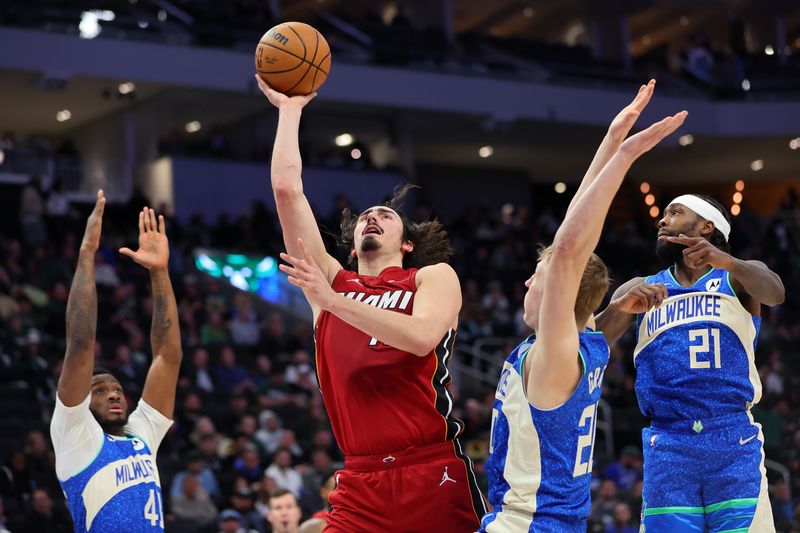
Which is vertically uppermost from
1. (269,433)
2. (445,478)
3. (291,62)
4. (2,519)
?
(291,62)

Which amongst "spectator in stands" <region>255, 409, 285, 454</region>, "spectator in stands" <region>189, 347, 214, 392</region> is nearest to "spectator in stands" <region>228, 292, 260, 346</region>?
"spectator in stands" <region>189, 347, 214, 392</region>

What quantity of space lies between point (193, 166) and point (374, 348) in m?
19.6

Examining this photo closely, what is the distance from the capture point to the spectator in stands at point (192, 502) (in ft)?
38.5

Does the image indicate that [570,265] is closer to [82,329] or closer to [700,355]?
[700,355]

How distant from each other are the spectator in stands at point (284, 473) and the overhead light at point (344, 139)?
14.7 metres

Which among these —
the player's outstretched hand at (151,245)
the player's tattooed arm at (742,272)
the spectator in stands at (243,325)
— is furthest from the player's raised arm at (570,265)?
the spectator in stands at (243,325)

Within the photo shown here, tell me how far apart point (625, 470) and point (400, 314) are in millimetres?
11076

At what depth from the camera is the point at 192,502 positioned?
39.0 ft

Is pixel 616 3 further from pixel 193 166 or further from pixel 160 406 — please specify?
pixel 160 406

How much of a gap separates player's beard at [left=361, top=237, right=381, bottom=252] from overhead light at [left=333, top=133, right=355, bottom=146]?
21.6 metres

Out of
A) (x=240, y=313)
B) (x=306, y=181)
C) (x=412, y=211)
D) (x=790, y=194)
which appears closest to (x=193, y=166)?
(x=306, y=181)

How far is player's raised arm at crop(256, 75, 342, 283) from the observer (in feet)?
17.2

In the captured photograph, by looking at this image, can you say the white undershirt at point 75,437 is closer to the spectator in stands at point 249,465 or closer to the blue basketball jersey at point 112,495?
the blue basketball jersey at point 112,495

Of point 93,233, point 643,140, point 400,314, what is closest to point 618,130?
point 643,140
